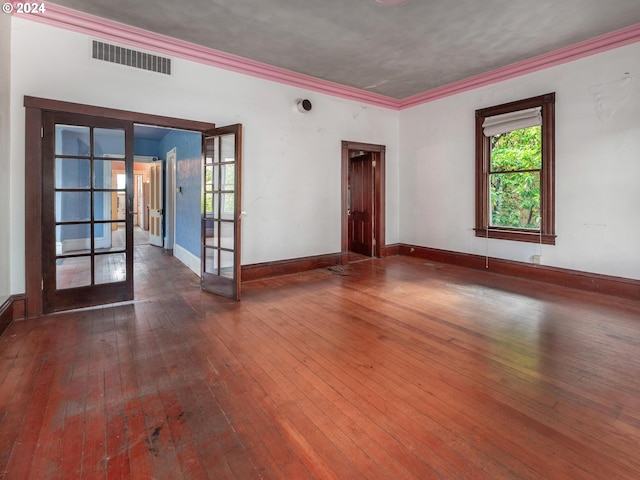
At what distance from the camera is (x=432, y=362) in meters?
2.64

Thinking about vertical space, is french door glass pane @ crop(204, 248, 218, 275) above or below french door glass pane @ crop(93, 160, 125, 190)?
below

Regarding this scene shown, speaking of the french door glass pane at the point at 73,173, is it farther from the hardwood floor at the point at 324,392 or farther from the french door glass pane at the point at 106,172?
the hardwood floor at the point at 324,392

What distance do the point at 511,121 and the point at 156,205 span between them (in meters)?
8.32

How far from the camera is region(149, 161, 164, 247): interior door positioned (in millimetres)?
8648

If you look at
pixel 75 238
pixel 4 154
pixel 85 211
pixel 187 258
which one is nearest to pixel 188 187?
pixel 187 258

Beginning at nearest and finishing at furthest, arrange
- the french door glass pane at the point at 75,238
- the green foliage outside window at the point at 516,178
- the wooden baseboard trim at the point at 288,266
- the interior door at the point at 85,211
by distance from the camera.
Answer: the interior door at the point at 85,211 < the french door glass pane at the point at 75,238 < the green foliage outside window at the point at 516,178 < the wooden baseboard trim at the point at 288,266

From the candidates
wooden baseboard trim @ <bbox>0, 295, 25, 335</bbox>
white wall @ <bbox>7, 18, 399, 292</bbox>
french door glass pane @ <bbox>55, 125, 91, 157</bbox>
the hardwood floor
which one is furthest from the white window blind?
wooden baseboard trim @ <bbox>0, 295, 25, 335</bbox>

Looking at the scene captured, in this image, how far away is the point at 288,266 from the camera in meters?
5.67

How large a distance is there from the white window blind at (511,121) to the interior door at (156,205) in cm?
757

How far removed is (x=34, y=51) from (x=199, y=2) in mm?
1841

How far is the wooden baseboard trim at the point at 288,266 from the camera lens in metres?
5.26

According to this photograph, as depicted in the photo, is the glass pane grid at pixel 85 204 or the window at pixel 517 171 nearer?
the glass pane grid at pixel 85 204

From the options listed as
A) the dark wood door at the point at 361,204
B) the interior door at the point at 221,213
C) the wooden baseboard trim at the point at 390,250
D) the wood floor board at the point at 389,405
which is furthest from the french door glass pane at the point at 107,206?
the wooden baseboard trim at the point at 390,250

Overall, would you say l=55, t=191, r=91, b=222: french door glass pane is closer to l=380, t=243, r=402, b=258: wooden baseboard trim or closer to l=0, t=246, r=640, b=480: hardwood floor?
l=0, t=246, r=640, b=480: hardwood floor
